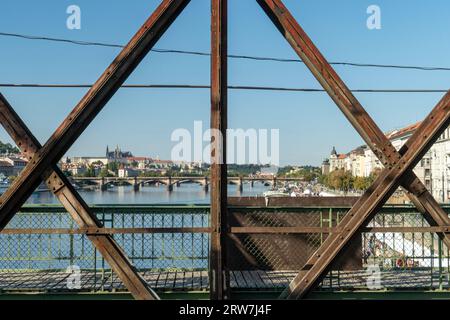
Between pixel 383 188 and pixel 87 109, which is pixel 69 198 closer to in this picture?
pixel 87 109

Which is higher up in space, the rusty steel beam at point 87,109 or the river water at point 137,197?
the rusty steel beam at point 87,109

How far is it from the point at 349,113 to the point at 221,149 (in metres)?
1.45

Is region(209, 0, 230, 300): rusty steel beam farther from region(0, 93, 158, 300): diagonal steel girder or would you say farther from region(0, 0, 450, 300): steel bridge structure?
region(0, 93, 158, 300): diagonal steel girder

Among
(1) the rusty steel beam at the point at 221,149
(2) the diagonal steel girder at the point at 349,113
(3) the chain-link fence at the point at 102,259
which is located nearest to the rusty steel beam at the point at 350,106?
(2) the diagonal steel girder at the point at 349,113

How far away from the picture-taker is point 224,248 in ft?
15.4

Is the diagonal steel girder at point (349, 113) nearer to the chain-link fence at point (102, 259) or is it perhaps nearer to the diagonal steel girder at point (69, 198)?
the diagonal steel girder at point (69, 198)

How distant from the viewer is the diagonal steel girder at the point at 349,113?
15.1 feet

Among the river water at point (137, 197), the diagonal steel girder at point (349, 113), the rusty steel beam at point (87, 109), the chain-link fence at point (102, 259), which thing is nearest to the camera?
the rusty steel beam at point (87, 109)

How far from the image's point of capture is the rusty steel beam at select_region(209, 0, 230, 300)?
4.61 metres

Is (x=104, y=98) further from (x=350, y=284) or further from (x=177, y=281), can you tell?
(x=350, y=284)

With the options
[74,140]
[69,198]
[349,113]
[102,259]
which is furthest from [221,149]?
[102,259]

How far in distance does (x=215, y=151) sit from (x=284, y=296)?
1.77 metres

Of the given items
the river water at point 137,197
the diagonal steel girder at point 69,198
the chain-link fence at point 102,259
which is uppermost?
the diagonal steel girder at point 69,198

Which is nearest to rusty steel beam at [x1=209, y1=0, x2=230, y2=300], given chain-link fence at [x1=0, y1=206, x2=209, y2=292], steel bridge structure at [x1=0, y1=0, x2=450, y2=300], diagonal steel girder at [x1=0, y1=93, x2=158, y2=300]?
steel bridge structure at [x1=0, y1=0, x2=450, y2=300]
